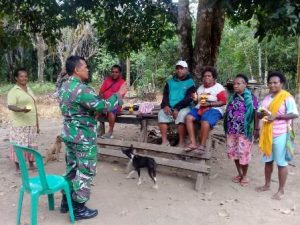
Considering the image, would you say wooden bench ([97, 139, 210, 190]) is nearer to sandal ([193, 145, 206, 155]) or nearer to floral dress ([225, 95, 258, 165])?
sandal ([193, 145, 206, 155])

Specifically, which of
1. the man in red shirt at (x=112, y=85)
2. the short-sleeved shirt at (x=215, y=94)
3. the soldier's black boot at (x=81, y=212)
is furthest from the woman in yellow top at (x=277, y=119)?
the man in red shirt at (x=112, y=85)

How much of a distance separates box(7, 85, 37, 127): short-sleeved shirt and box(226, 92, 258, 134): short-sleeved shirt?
3.13 metres

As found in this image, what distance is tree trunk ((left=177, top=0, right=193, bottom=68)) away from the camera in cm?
763

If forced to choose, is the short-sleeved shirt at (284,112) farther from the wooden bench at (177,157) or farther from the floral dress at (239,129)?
the wooden bench at (177,157)

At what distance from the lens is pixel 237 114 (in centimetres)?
561

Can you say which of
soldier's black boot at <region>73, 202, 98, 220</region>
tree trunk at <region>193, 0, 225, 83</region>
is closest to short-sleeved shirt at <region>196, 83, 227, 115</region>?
tree trunk at <region>193, 0, 225, 83</region>

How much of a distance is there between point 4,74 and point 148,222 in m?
25.0

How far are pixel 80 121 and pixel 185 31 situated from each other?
13.3 ft

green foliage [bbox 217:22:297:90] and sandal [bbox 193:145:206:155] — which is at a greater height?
green foliage [bbox 217:22:297:90]

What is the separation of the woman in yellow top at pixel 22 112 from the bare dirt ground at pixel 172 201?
0.62m

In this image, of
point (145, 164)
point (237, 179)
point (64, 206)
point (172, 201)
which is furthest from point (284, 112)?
point (64, 206)

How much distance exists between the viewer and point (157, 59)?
20.2 metres

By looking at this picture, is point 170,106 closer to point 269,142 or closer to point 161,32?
point 269,142

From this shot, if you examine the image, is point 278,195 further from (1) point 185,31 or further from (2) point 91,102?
(1) point 185,31
